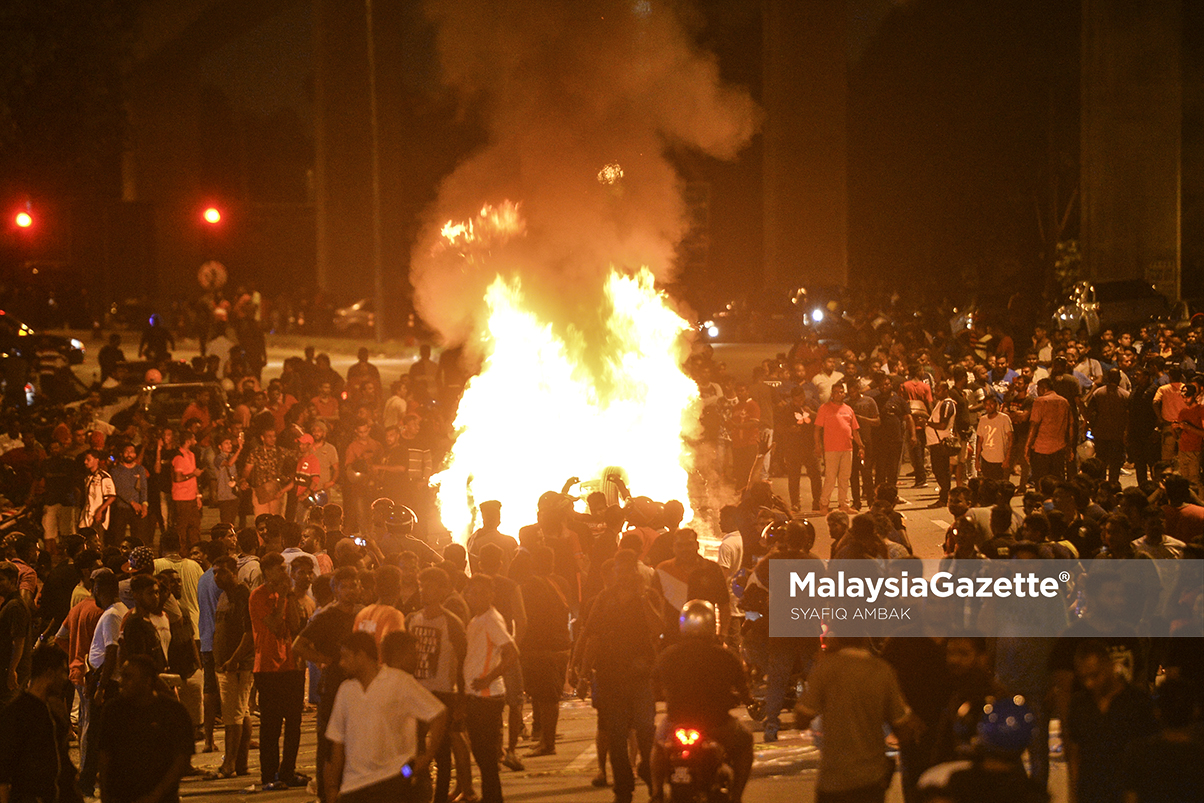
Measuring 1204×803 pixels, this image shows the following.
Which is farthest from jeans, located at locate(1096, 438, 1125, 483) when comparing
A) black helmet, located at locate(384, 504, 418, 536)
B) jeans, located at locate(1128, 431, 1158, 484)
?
black helmet, located at locate(384, 504, 418, 536)

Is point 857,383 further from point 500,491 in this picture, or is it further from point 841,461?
point 500,491

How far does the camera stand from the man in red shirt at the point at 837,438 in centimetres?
1641

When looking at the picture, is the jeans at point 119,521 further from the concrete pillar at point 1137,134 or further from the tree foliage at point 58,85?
the concrete pillar at point 1137,134

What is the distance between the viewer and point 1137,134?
3431 centimetres

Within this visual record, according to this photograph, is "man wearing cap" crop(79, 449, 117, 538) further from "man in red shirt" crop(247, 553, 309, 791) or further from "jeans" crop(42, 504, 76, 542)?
"man in red shirt" crop(247, 553, 309, 791)

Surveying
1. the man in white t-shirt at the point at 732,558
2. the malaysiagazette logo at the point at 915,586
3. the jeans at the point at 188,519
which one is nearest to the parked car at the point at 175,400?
the jeans at the point at 188,519

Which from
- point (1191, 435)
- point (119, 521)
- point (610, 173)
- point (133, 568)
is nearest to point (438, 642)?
point (133, 568)

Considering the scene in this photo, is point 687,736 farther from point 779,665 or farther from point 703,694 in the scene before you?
point 779,665

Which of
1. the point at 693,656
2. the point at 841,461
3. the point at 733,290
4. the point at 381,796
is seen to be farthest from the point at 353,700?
the point at 733,290

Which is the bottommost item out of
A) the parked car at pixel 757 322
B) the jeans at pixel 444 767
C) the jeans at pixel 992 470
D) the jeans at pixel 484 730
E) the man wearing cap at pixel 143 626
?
the jeans at pixel 444 767

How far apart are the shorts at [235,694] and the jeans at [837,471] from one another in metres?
8.59

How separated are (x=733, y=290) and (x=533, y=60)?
33318mm

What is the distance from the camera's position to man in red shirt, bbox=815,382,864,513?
16406 mm

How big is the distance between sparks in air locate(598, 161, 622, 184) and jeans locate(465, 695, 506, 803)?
1256 centimetres
